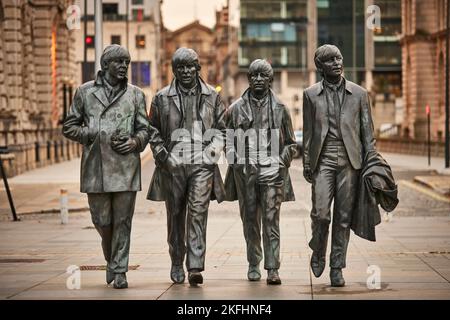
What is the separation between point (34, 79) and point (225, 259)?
3972 cm

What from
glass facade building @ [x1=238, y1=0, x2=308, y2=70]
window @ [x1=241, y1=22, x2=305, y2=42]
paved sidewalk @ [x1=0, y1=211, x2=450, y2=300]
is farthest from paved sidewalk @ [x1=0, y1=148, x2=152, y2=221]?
window @ [x1=241, y1=22, x2=305, y2=42]

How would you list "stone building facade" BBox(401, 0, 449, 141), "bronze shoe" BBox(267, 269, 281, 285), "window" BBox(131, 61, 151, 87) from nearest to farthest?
"bronze shoe" BBox(267, 269, 281, 285), "stone building facade" BBox(401, 0, 449, 141), "window" BBox(131, 61, 151, 87)

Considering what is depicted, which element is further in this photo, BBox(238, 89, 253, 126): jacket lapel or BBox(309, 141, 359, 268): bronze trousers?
BBox(238, 89, 253, 126): jacket lapel

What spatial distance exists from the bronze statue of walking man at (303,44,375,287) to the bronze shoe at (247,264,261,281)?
0.76m

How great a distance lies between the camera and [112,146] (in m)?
12.1

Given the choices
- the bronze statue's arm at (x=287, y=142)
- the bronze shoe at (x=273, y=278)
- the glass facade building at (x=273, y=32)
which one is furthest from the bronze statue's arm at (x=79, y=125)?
the glass facade building at (x=273, y=32)

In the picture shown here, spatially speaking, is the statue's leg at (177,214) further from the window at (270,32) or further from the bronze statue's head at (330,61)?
the window at (270,32)

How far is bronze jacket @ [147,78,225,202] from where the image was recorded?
12.4 m

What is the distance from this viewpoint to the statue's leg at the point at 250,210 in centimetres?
1263

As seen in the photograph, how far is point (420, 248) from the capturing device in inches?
658

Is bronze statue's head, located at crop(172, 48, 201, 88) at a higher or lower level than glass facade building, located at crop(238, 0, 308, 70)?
lower

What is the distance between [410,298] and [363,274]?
2.22 m

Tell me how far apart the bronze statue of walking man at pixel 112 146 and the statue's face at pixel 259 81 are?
1.17 metres

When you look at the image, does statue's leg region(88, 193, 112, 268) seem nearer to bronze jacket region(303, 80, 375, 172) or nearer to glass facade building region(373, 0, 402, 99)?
bronze jacket region(303, 80, 375, 172)
